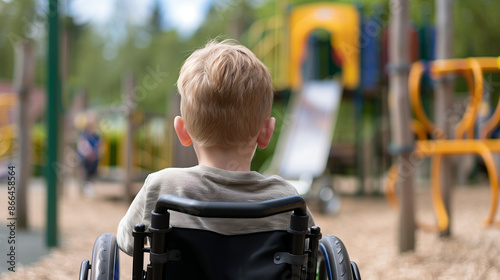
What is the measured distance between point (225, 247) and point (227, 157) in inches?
7.8

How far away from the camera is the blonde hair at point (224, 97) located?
109cm

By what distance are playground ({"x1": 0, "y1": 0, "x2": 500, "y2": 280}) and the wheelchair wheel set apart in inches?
7.6

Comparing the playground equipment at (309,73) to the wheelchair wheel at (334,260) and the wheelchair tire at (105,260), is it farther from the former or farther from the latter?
the wheelchair tire at (105,260)

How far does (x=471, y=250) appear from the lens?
3.15 meters

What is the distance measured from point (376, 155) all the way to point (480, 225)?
7142 millimetres

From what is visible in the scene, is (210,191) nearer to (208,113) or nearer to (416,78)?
(208,113)

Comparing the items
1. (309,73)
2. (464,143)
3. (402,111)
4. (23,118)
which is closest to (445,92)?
(464,143)

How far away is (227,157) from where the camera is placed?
45.3 inches

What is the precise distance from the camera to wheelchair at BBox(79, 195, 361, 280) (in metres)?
0.99

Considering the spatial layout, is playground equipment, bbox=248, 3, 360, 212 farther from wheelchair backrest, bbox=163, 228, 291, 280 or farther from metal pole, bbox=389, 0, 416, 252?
wheelchair backrest, bbox=163, 228, 291, 280

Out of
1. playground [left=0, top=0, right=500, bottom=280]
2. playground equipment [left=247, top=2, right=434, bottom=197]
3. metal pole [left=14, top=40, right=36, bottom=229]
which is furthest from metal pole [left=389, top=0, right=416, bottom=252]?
playground equipment [left=247, top=2, right=434, bottom=197]

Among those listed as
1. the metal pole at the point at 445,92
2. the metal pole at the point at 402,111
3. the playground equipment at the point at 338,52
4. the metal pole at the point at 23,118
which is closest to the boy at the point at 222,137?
the metal pole at the point at 402,111

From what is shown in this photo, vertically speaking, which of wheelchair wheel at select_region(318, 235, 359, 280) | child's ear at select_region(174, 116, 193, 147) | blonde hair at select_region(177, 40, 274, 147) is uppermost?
blonde hair at select_region(177, 40, 274, 147)

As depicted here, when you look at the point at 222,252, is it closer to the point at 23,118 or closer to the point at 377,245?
the point at 377,245
